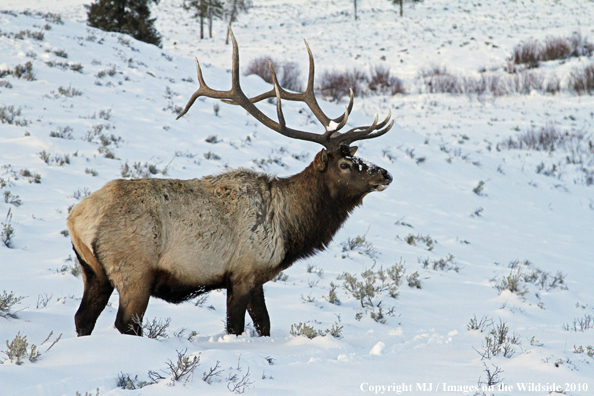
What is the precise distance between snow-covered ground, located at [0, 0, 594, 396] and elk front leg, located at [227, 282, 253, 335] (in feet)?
0.38

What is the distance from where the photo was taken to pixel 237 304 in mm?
4172

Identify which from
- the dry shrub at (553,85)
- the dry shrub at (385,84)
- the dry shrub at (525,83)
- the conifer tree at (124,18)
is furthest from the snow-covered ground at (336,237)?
the conifer tree at (124,18)

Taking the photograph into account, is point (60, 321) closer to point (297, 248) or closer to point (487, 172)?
point (297, 248)

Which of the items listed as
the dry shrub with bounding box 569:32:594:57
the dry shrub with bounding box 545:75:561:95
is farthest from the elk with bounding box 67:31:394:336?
the dry shrub with bounding box 569:32:594:57

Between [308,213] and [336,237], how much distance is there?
349cm

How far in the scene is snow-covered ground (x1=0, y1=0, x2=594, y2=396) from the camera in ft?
10.3

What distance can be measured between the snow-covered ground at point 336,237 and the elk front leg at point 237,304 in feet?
0.38

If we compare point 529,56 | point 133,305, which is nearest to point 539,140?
point 529,56

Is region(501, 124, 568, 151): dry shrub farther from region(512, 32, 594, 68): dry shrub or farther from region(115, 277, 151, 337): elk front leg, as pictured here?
region(115, 277, 151, 337): elk front leg

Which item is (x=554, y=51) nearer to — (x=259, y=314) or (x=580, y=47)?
(x=580, y=47)

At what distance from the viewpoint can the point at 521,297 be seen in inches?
252

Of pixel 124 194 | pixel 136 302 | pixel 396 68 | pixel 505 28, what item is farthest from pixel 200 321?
pixel 505 28

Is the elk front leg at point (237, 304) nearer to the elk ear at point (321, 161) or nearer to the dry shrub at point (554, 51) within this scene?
the elk ear at point (321, 161)

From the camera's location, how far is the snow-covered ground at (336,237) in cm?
313
